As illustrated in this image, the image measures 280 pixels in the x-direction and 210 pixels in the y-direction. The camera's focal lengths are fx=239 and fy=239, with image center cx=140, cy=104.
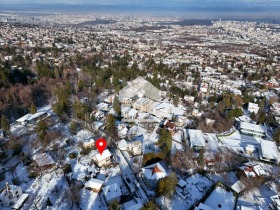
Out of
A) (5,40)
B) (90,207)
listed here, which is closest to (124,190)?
(90,207)

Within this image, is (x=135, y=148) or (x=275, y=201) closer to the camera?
(x=275, y=201)

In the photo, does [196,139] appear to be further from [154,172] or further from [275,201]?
[275,201]

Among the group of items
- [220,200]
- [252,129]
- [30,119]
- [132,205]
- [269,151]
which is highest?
[30,119]

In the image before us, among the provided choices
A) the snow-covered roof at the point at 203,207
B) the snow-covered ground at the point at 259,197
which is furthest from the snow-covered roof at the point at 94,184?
A: the snow-covered ground at the point at 259,197

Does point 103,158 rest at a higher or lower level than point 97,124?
higher

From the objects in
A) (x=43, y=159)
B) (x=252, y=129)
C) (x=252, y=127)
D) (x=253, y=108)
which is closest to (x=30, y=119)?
(x=43, y=159)

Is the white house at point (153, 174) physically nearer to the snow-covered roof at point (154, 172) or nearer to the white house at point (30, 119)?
the snow-covered roof at point (154, 172)

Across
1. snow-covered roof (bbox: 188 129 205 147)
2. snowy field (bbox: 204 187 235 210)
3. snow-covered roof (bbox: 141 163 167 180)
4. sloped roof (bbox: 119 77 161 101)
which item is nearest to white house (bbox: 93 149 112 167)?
snow-covered roof (bbox: 141 163 167 180)
